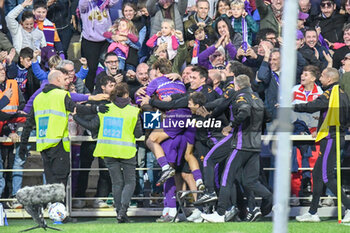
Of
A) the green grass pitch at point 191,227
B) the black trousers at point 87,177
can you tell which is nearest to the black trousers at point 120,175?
the green grass pitch at point 191,227

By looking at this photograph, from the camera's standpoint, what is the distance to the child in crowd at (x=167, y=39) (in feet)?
50.5

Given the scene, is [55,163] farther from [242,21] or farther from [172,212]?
[242,21]

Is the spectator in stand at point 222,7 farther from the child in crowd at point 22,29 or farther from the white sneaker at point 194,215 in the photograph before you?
the white sneaker at point 194,215

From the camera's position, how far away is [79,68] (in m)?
15.9

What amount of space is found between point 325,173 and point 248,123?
131cm

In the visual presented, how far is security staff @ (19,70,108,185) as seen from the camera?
13.4m

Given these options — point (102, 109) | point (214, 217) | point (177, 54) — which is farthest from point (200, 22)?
point (214, 217)

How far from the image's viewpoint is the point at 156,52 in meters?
15.2

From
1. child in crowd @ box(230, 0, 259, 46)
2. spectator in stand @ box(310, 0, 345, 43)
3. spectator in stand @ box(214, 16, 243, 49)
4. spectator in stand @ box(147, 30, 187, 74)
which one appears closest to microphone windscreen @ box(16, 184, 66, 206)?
spectator in stand @ box(147, 30, 187, 74)

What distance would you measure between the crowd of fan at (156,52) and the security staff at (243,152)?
40 cm

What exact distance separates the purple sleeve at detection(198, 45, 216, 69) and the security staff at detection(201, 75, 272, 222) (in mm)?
1891

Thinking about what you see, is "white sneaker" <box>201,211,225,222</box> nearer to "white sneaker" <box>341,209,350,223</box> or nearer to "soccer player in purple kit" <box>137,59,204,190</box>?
"soccer player in purple kit" <box>137,59,204,190</box>

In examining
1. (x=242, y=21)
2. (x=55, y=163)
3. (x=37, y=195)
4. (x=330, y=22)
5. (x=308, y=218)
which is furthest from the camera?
(x=330, y=22)

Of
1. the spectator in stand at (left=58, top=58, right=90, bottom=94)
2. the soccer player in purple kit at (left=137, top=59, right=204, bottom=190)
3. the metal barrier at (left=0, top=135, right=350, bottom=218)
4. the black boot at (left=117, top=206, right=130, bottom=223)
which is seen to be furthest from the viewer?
the spectator in stand at (left=58, top=58, right=90, bottom=94)
